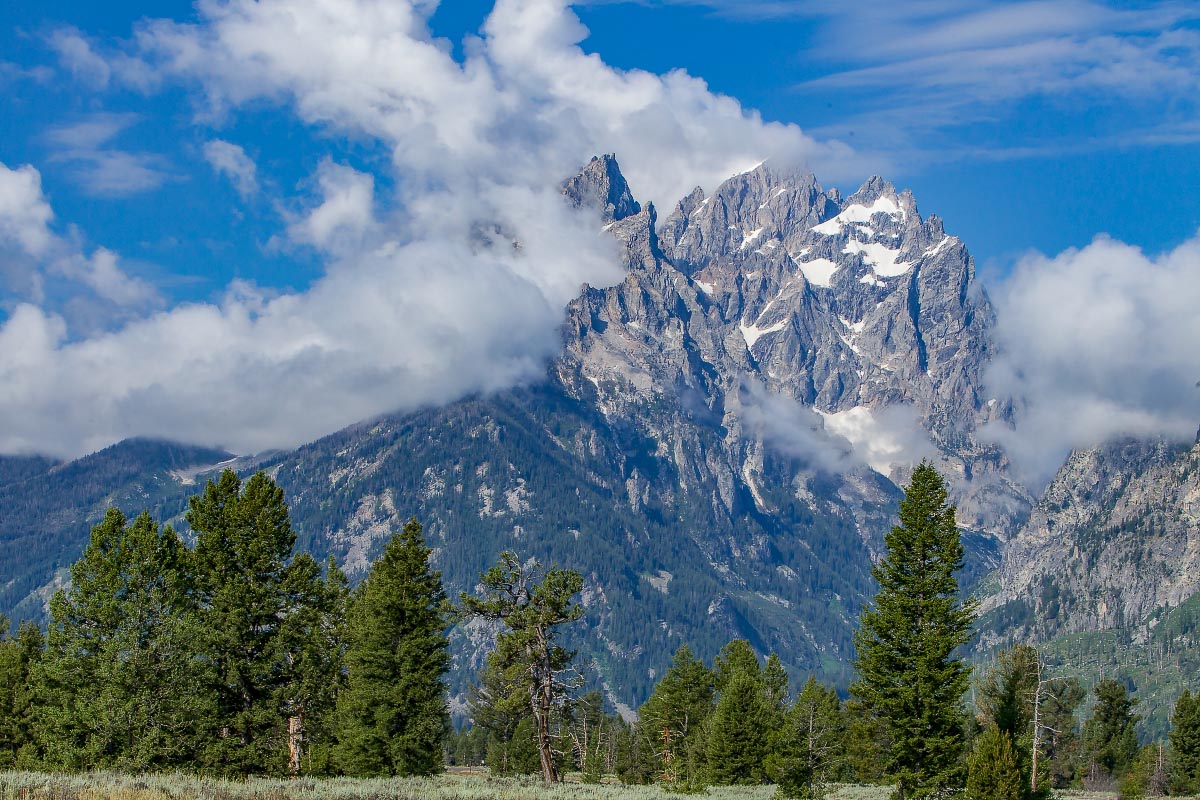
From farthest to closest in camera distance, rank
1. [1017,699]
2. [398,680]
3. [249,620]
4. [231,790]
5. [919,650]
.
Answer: [1017,699] → [398,680] → [249,620] → [919,650] → [231,790]

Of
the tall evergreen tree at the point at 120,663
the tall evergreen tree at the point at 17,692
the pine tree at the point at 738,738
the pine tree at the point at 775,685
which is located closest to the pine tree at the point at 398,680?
the tall evergreen tree at the point at 120,663

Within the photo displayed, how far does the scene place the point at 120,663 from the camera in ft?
161

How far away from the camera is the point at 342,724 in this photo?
6562cm

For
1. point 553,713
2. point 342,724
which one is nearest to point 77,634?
point 342,724

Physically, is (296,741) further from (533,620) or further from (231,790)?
(231,790)

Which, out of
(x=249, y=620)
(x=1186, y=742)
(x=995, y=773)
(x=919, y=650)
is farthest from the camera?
(x=1186, y=742)

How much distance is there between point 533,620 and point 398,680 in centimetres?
904

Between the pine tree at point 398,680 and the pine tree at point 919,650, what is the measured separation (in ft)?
81.0

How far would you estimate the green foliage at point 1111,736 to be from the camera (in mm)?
125375

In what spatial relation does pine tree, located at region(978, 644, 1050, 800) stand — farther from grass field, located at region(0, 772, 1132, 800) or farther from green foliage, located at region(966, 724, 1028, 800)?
grass field, located at region(0, 772, 1132, 800)

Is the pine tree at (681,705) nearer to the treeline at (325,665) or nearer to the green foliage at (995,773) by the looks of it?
the treeline at (325,665)

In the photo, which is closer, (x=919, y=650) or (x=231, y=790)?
(x=231, y=790)

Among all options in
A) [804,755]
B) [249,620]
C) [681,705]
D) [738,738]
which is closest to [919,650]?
[804,755]

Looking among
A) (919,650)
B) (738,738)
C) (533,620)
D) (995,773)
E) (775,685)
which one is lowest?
(738,738)
